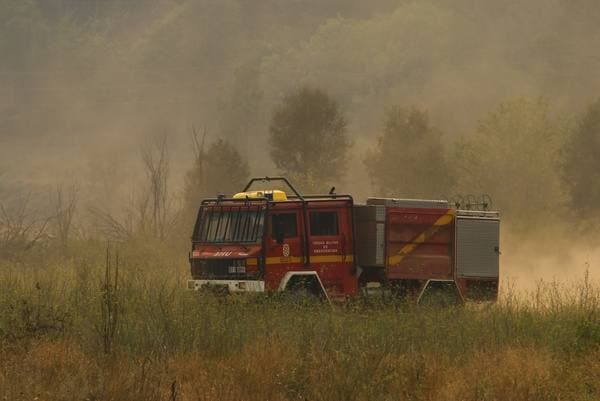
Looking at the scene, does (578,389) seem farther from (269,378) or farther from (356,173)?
(356,173)

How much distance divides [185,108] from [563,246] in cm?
15263

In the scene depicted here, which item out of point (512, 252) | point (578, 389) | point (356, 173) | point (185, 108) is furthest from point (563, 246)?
point (185, 108)

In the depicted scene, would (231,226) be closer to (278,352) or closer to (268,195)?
(268,195)

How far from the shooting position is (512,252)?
47.6 metres

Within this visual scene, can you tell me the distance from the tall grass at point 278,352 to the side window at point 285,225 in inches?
99.7

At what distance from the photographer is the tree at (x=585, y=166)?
72.2 meters

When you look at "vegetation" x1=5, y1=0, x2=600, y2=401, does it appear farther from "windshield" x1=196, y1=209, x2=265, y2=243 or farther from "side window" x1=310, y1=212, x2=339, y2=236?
"side window" x1=310, y1=212, x2=339, y2=236

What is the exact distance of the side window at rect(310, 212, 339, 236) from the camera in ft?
73.7

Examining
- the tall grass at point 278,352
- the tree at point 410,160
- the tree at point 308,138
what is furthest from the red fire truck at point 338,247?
the tree at point 308,138

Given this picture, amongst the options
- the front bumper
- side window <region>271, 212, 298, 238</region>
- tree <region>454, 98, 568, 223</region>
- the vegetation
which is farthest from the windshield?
tree <region>454, 98, 568, 223</region>

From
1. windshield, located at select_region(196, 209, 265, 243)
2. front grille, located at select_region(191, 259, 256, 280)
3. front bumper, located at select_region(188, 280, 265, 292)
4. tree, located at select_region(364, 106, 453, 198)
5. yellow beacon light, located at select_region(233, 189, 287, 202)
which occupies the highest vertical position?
tree, located at select_region(364, 106, 453, 198)

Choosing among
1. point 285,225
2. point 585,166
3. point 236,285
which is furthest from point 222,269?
point 585,166

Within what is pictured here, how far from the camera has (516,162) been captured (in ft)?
224

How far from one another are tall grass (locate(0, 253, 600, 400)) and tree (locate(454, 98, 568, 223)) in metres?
47.4
